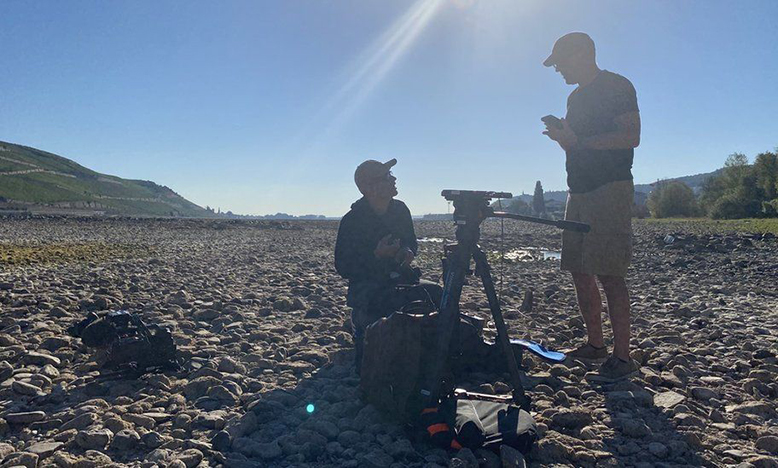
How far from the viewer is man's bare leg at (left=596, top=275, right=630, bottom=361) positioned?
4066 mm

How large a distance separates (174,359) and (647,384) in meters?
4.21

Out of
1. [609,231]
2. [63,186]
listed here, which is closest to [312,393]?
[609,231]

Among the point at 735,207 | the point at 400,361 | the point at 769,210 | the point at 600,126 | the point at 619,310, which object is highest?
the point at 735,207

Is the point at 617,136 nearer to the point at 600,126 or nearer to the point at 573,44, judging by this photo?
the point at 600,126

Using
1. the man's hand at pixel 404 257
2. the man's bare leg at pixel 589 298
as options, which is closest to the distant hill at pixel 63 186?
the man's hand at pixel 404 257

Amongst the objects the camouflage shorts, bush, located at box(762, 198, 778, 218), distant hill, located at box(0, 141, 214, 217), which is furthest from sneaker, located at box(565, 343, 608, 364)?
distant hill, located at box(0, 141, 214, 217)

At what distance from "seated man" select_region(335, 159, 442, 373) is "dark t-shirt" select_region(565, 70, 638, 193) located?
5.47ft

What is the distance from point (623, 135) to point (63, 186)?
581ft

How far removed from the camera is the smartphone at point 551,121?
13.4 ft

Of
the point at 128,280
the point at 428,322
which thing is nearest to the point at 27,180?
the point at 128,280

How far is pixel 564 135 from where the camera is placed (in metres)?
4.07

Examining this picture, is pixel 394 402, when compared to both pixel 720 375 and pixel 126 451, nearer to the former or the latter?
pixel 126 451

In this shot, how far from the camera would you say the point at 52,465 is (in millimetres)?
2678

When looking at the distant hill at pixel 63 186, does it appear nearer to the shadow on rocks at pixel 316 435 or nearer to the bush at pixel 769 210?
the bush at pixel 769 210
